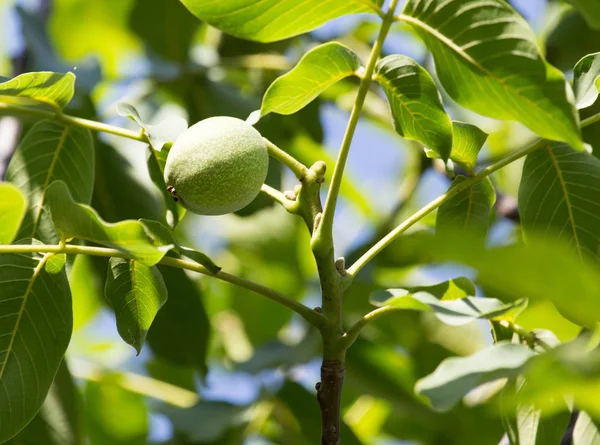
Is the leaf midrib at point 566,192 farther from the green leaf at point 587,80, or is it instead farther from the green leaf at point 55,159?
the green leaf at point 55,159

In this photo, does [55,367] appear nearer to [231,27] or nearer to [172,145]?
[172,145]

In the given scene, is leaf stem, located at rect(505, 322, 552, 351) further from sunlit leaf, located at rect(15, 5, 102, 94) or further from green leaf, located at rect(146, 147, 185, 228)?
sunlit leaf, located at rect(15, 5, 102, 94)

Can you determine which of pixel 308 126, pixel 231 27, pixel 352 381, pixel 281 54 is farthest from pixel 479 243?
pixel 281 54

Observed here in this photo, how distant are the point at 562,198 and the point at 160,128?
0.65 m

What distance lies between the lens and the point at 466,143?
131 cm

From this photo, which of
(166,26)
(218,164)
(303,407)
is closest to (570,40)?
(166,26)

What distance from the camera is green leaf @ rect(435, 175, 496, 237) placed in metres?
1.39

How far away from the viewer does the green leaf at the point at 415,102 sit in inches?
47.1

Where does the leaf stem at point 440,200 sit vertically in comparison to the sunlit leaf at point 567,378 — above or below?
below

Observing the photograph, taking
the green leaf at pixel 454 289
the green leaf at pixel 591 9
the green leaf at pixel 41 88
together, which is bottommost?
the green leaf at pixel 454 289

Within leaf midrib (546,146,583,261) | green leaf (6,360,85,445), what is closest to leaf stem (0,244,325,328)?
leaf midrib (546,146,583,261)

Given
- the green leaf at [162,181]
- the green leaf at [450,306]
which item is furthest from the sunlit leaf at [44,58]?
the green leaf at [450,306]

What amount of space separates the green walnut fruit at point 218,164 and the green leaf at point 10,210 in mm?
248

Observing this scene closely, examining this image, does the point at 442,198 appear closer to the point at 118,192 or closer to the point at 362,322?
the point at 362,322
